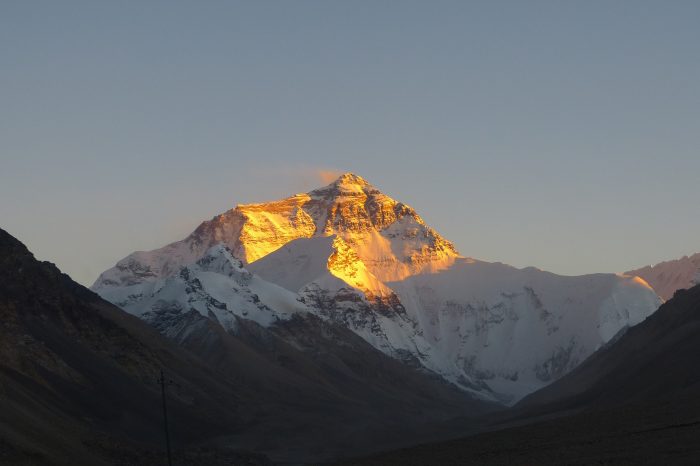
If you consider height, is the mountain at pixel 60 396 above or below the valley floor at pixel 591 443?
above

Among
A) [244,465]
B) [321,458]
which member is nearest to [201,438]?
[321,458]

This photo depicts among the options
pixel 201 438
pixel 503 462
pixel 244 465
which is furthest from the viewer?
pixel 201 438

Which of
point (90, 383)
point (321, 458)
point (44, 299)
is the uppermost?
point (44, 299)

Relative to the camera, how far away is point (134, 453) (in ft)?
412

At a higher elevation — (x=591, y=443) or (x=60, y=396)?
(x=60, y=396)

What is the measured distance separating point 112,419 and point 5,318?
19.6 meters

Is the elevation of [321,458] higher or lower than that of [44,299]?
lower

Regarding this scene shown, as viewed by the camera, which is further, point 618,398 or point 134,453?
point 618,398

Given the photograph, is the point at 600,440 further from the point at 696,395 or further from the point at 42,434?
the point at 42,434

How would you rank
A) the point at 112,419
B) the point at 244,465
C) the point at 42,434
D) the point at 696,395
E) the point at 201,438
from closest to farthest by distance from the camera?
1. the point at 42,434
2. the point at 696,395
3. the point at 244,465
4. the point at 112,419
5. the point at 201,438

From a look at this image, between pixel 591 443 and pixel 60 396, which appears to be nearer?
pixel 591 443

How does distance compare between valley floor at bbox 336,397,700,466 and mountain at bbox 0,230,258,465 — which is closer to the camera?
valley floor at bbox 336,397,700,466

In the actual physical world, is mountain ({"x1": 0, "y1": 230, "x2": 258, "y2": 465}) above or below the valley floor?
above

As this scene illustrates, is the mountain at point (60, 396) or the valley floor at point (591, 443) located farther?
the mountain at point (60, 396)
